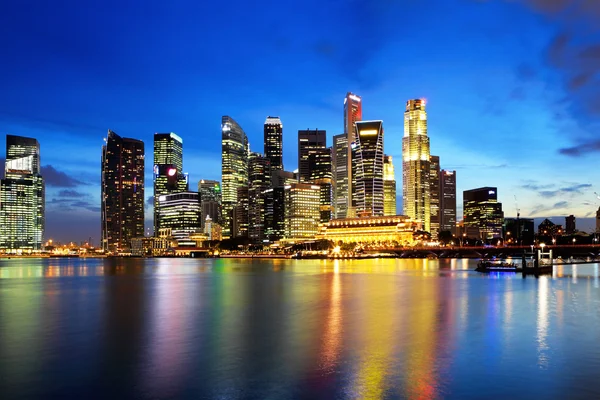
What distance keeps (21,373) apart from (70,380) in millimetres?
2846

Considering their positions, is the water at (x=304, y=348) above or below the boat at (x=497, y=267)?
above

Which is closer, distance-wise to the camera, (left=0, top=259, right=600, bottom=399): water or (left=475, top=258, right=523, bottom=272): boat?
(left=0, top=259, right=600, bottom=399): water

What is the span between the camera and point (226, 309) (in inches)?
1817

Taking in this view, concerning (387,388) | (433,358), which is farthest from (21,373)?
(433,358)

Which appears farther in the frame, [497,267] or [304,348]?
[497,267]

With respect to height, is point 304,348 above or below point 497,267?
above

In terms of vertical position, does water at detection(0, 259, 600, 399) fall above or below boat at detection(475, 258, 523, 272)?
above

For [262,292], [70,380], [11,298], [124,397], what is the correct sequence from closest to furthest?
[124,397] < [70,380] < [11,298] < [262,292]

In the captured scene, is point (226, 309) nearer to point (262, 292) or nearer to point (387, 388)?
point (262, 292)

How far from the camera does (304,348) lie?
28.7m

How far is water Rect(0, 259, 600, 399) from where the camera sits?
68.8ft

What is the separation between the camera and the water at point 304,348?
21.0 meters

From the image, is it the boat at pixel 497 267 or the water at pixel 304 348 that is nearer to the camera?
the water at pixel 304 348

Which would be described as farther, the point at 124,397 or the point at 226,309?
the point at 226,309
